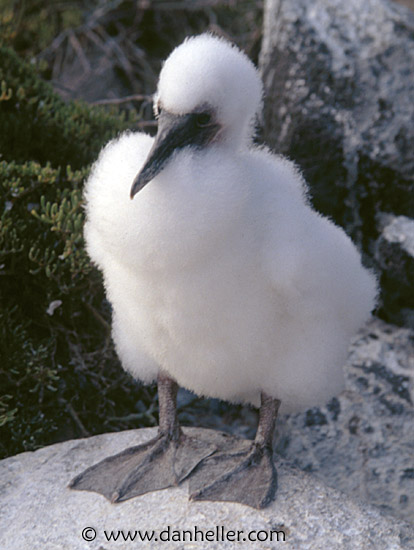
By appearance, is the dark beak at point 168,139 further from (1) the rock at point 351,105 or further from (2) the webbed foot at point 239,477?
(1) the rock at point 351,105

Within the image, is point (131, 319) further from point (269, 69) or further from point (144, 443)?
point (269, 69)

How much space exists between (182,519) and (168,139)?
1.32 meters

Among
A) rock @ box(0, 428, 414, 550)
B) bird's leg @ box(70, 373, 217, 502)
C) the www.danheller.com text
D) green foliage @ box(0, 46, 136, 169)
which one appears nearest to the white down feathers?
bird's leg @ box(70, 373, 217, 502)

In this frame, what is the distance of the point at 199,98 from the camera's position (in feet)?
7.30

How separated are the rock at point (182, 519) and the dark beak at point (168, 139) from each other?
46.3 inches

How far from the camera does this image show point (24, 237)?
11.2ft

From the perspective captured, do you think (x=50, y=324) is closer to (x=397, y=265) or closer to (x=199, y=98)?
(x=199, y=98)

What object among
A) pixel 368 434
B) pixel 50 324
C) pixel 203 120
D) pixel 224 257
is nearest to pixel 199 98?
pixel 203 120

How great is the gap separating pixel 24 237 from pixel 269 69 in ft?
6.53

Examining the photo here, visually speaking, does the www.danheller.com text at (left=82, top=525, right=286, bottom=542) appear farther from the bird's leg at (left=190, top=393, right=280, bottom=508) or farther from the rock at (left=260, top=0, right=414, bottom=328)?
the rock at (left=260, top=0, right=414, bottom=328)

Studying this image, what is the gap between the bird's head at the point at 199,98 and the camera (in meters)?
2.20

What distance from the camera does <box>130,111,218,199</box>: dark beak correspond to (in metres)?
2.21

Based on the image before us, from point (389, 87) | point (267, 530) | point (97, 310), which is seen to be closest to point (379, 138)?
point (389, 87)

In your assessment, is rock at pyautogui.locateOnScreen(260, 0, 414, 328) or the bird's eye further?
rock at pyautogui.locateOnScreen(260, 0, 414, 328)
